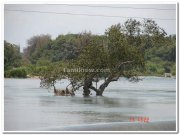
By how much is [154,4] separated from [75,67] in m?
1.30

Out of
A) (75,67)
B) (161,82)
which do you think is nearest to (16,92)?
(75,67)

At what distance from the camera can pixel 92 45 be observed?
14.4 m

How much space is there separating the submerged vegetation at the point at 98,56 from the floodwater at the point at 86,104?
102mm

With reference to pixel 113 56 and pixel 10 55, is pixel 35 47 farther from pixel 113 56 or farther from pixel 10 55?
pixel 113 56

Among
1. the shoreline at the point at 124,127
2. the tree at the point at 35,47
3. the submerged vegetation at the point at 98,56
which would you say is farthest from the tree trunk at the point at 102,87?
the tree at the point at 35,47

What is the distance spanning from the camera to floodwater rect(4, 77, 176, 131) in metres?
14.2

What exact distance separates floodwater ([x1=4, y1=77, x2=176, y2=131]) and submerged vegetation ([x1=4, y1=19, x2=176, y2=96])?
102 millimetres

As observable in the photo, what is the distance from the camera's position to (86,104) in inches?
567

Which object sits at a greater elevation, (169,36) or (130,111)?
(169,36)

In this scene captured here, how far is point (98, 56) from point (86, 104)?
25.4 inches

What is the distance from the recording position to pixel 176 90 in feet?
46.7

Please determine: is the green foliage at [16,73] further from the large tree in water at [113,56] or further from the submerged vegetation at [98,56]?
the large tree in water at [113,56]

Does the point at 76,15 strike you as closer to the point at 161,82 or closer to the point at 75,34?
the point at 75,34

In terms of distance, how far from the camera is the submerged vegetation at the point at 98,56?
1431cm
